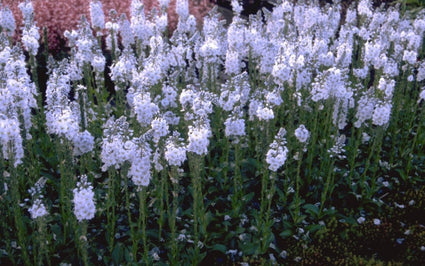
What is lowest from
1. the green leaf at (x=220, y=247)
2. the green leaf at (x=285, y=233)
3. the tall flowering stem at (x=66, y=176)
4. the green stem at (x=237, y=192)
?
the green leaf at (x=285, y=233)

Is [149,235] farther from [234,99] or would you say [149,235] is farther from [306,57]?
[306,57]

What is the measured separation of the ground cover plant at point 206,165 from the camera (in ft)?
15.6

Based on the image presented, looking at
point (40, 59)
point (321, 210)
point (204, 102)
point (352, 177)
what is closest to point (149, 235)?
point (204, 102)

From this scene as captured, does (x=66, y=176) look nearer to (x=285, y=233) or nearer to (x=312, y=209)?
(x=285, y=233)

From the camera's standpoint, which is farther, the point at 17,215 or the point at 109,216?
the point at 109,216

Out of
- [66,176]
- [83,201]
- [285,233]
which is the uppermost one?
[83,201]

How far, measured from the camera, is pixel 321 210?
6.06 metres

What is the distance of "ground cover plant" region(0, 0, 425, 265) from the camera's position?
474 cm

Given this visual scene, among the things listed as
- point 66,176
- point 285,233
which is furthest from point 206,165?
point 66,176

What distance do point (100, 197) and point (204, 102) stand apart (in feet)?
5.92

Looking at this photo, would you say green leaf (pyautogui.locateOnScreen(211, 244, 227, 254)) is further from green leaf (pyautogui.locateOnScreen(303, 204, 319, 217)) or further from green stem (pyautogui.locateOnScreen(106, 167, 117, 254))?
green leaf (pyautogui.locateOnScreen(303, 204, 319, 217))

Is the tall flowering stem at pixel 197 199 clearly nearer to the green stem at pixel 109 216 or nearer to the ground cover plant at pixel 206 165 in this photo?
the ground cover plant at pixel 206 165

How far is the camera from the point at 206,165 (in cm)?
672

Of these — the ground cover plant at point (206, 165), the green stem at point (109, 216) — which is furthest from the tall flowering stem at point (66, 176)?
the green stem at point (109, 216)
